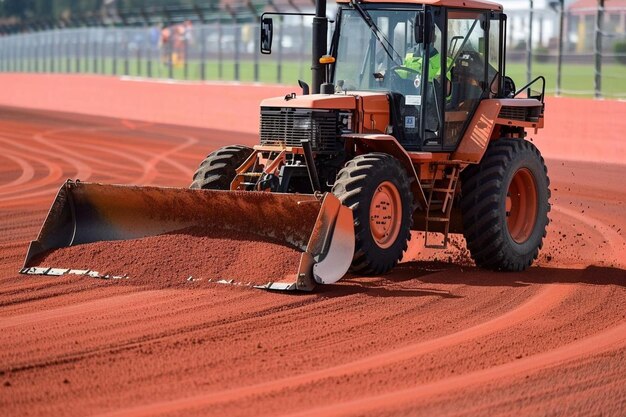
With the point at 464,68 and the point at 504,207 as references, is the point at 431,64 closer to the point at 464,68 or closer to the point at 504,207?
the point at 464,68

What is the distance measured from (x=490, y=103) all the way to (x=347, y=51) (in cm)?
140

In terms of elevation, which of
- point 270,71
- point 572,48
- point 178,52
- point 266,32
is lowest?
point 266,32

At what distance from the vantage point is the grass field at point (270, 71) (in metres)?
21.1

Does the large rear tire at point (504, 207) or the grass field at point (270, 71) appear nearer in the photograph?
the large rear tire at point (504, 207)

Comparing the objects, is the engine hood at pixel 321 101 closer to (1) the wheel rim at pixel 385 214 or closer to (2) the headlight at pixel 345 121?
(2) the headlight at pixel 345 121

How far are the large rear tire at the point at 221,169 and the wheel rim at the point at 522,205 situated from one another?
8.44ft

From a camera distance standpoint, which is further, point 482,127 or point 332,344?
point 482,127

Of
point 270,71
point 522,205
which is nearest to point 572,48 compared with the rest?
point 270,71

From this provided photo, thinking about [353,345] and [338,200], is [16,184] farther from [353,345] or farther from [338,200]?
[353,345]

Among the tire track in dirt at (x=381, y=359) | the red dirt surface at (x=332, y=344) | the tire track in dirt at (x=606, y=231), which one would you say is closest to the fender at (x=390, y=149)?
the red dirt surface at (x=332, y=344)

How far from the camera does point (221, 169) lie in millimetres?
11195

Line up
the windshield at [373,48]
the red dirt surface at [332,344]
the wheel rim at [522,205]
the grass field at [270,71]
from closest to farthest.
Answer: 1. the red dirt surface at [332,344]
2. the windshield at [373,48]
3. the wheel rim at [522,205]
4. the grass field at [270,71]

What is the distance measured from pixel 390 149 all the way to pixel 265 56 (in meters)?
21.5

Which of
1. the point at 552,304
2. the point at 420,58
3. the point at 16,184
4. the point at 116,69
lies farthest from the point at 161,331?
the point at 116,69
